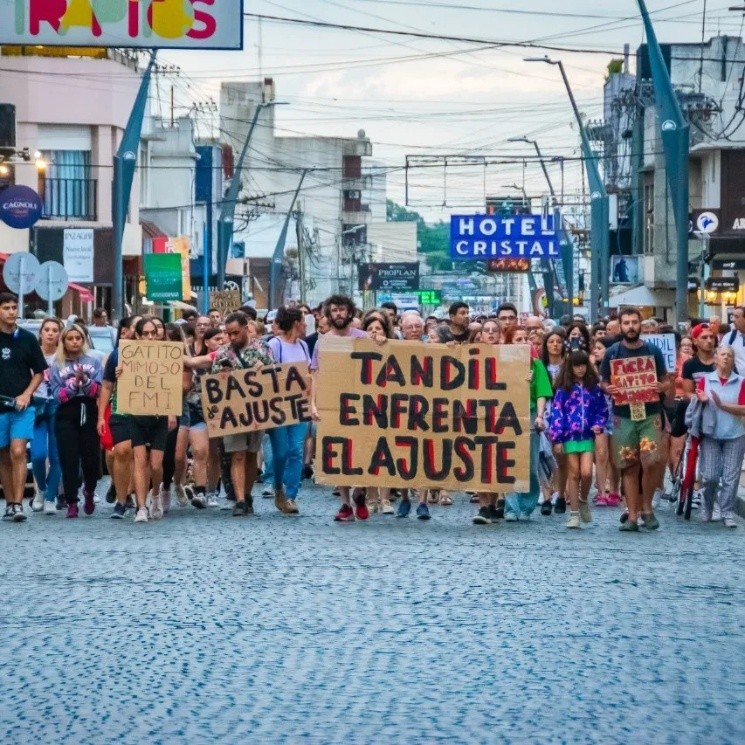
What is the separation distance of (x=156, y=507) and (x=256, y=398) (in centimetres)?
132

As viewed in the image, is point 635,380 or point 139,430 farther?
point 139,430

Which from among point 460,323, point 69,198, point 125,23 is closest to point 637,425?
point 460,323

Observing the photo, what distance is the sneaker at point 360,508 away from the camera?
17.2 meters

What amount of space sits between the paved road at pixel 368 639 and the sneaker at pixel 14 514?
1.44 meters

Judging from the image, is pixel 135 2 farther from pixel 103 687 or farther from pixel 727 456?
pixel 103 687

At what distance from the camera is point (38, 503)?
18.1 metres

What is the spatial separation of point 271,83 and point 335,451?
366 ft

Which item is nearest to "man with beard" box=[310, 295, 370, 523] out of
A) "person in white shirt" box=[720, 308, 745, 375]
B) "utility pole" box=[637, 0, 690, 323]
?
"person in white shirt" box=[720, 308, 745, 375]

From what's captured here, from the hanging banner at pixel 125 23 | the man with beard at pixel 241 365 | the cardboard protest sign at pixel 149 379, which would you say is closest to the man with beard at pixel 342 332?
the man with beard at pixel 241 365

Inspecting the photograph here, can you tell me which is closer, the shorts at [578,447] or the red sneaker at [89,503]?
the shorts at [578,447]

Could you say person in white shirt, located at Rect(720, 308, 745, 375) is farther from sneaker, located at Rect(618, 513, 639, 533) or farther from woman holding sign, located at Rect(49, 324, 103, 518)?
woman holding sign, located at Rect(49, 324, 103, 518)

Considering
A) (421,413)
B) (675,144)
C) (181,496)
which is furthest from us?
(675,144)

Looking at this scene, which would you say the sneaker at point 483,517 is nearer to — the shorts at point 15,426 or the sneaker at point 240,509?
the sneaker at point 240,509

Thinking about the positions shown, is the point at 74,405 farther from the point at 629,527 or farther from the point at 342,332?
the point at 629,527
